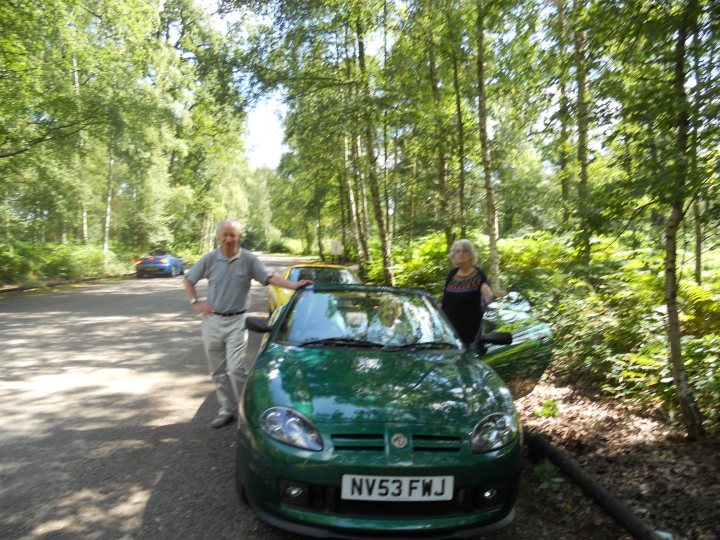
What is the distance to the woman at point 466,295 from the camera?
485 cm

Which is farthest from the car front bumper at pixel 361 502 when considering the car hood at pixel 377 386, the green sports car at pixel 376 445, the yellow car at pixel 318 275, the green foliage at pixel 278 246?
the green foliage at pixel 278 246

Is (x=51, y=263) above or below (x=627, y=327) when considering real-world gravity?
above

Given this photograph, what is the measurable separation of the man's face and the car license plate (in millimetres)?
2772

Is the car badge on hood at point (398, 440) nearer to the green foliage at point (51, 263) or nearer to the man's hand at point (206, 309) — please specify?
the man's hand at point (206, 309)

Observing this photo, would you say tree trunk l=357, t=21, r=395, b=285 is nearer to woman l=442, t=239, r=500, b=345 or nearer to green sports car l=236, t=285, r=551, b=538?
woman l=442, t=239, r=500, b=345

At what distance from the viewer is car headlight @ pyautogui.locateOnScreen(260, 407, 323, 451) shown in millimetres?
2588

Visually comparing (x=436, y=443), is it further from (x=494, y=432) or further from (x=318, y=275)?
(x=318, y=275)

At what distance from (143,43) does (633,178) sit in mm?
21355

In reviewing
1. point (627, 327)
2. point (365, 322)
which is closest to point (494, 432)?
point (365, 322)

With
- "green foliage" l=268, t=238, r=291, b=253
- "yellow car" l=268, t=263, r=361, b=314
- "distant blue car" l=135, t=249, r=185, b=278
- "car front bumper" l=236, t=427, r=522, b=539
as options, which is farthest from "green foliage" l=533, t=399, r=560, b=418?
"green foliage" l=268, t=238, r=291, b=253

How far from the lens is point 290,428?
266 centimetres

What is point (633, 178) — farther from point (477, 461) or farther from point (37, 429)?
point (37, 429)

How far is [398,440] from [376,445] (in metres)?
0.12

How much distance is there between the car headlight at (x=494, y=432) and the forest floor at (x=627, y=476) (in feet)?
2.23
